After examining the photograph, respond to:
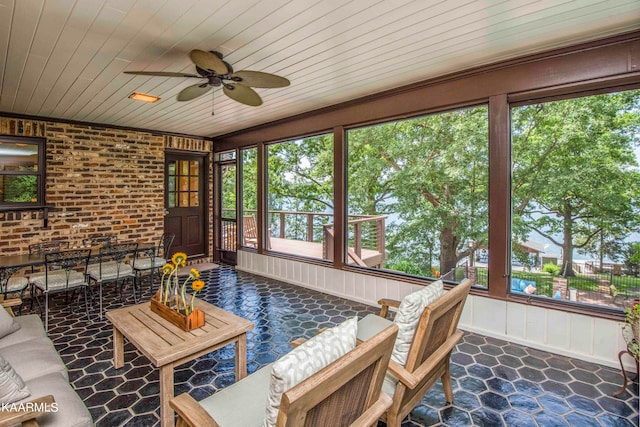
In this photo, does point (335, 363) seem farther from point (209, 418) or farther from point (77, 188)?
point (77, 188)

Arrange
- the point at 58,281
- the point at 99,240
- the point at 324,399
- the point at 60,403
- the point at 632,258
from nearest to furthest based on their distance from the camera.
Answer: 1. the point at 324,399
2. the point at 60,403
3. the point at 632,258
4. the point at 58,281
5. the point at 99,240

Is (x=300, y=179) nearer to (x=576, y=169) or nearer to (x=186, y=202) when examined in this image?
(x=186, y=202)

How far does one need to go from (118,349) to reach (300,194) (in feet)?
16.7

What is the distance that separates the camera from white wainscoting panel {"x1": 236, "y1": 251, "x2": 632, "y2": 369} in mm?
2771

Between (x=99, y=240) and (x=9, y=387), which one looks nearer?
(x=9, y=387)

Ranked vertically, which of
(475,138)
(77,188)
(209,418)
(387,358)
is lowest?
(209,418)

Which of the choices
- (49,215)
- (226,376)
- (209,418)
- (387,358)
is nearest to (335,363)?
(387,358)

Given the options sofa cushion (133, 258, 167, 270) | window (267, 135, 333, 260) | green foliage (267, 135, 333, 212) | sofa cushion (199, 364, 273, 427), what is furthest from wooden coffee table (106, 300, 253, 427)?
green foliage (267, 135, 333, 212)

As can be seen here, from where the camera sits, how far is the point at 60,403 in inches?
62.8

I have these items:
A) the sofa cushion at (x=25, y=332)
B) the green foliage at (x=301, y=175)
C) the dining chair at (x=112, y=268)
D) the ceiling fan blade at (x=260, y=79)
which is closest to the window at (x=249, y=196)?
the green foliage at (x=301, y=175)

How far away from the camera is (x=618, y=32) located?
8.32ft

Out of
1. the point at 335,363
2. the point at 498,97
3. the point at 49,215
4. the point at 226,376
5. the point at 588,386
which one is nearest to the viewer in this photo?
the point at 335,363

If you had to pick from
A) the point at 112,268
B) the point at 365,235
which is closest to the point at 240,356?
the point at 112,268

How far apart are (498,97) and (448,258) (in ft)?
6.57
